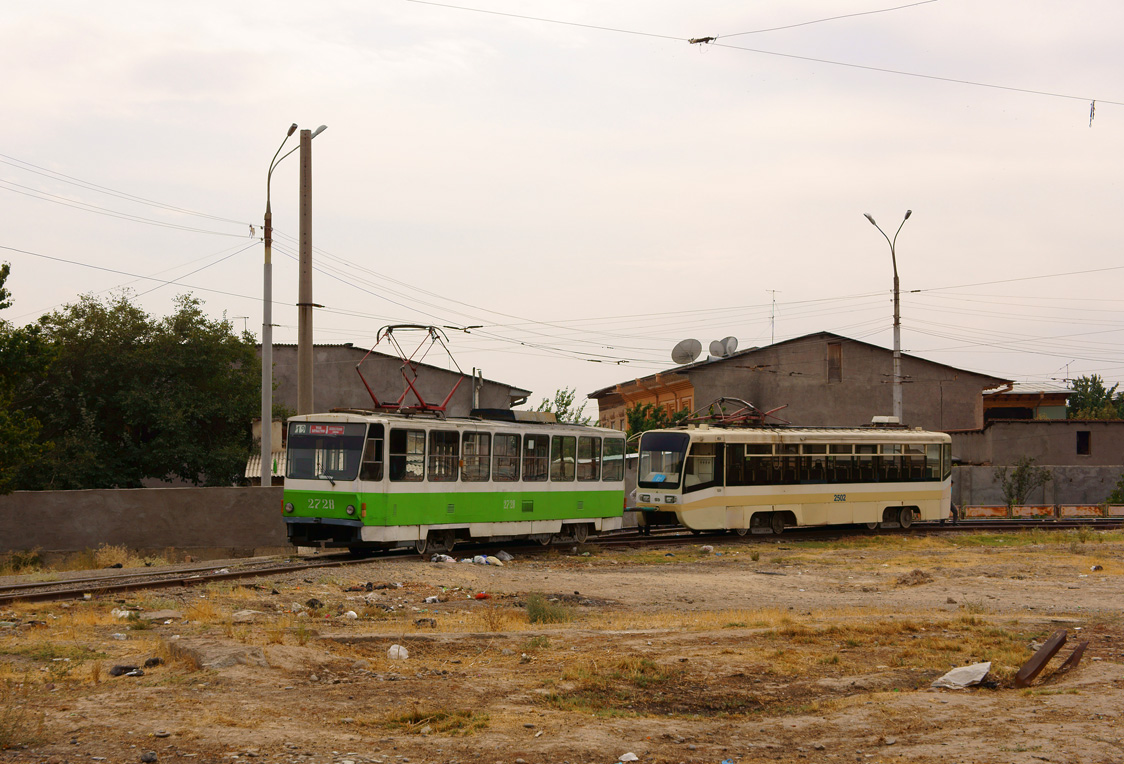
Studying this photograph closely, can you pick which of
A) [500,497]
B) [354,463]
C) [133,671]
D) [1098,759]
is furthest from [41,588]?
[1098,759]

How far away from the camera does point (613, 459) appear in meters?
26.2

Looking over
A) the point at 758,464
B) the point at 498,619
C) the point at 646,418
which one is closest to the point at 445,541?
the point at 498,619

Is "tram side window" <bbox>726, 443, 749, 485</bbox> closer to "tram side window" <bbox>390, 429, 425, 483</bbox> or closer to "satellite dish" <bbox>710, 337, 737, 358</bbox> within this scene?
"tram side window" <bbox>390, 429, 425, 483</bbox>

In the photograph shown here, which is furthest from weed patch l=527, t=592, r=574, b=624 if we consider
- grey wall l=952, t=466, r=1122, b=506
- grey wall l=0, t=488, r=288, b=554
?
grey wall l=952, t=466, r=1122, b=506

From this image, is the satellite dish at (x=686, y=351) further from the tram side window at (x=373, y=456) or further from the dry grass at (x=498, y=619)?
the dry grass at (x=498, y=619)

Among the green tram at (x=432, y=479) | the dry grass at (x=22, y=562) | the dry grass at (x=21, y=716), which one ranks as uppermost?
the green tram at (x=432, y=479)

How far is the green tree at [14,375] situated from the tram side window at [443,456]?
27.8 feet

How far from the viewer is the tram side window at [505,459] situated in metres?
22.4

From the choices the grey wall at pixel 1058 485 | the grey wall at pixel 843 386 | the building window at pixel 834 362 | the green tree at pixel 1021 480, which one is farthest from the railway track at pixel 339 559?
the building window at pixel 834 362

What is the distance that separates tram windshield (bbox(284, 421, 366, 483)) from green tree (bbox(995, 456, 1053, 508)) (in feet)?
95.1

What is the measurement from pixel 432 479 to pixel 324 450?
7.15ft

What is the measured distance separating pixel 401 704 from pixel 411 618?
5290 mm

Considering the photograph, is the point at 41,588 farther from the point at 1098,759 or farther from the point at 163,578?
the point at 1098,759

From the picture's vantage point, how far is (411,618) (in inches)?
523
